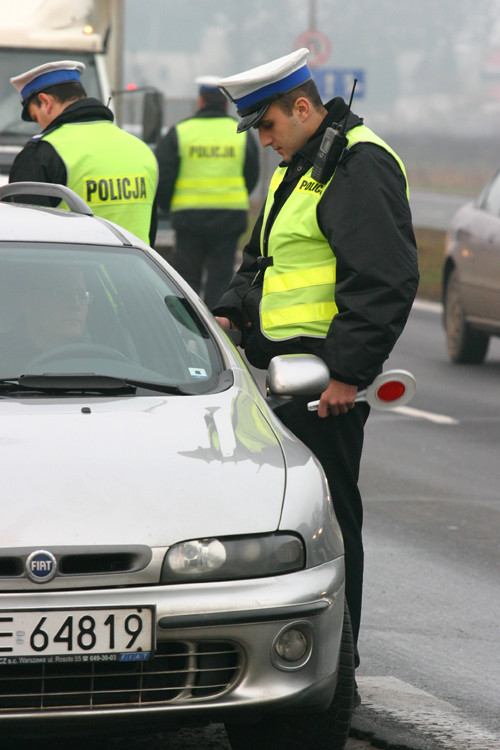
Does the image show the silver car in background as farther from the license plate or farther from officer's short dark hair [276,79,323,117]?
the license plate

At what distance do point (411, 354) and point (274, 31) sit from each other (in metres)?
89.1

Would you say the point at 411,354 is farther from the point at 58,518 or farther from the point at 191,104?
the point at 58,518

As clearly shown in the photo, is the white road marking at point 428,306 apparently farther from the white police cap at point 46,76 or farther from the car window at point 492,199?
the white police cap at point 46,76

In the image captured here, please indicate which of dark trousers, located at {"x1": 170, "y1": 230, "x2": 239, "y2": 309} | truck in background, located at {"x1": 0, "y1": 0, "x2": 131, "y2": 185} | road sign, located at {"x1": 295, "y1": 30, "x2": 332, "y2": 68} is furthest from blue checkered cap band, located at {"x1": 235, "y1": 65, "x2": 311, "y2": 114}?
road sign, located at {"x1": 295, "y1": 30, "x2": 332, "y2": 68}

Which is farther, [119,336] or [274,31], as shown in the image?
[274,31]

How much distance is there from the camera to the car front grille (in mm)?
3533

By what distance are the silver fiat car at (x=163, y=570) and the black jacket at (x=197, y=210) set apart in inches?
315

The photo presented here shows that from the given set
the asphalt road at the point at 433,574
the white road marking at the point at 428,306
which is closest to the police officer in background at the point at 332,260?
the asphalt road at the point at 433,574

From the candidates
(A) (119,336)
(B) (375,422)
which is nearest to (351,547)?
(A) (119,336)

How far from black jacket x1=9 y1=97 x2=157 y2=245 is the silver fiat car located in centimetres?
247

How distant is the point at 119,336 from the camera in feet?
15.4

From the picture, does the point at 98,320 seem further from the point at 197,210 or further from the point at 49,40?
the point at 49,40

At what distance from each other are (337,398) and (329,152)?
74cm

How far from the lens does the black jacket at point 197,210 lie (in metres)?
12.2
